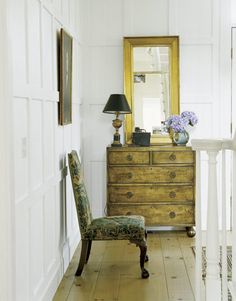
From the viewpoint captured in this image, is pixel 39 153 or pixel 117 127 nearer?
A: pixel 39 153

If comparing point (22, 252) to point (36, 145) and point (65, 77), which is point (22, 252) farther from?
point (65, 77)

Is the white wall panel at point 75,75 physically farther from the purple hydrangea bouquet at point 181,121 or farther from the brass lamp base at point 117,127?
the purple hydrangea bouquet at point 181,121

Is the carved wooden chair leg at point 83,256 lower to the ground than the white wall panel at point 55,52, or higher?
lower

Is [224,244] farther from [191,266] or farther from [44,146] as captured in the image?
[191,266]

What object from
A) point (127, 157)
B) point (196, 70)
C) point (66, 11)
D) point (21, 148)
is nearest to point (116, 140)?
point (127, 157)

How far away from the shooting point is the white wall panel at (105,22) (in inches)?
237

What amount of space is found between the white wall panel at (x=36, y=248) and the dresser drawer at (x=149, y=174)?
201 cm

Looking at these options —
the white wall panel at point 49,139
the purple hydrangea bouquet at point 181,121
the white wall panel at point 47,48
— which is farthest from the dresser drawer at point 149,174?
the white wall panel at point 47,48

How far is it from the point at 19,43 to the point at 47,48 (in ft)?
2.97

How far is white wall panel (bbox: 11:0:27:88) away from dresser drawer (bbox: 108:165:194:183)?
258 centimetres

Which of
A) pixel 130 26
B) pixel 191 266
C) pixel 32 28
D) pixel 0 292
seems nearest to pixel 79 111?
pixel 130 26

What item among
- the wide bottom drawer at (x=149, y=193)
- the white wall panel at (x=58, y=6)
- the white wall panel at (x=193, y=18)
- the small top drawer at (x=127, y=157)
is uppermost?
the white wall panel at (x=193, y=18)

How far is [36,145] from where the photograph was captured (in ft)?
11.3

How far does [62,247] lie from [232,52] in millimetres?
2891
